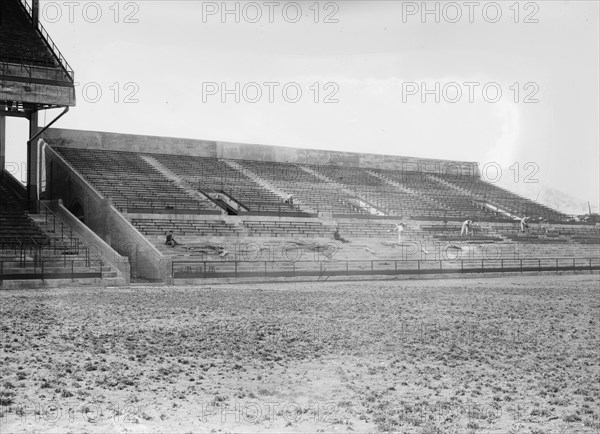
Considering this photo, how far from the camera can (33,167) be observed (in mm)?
27844

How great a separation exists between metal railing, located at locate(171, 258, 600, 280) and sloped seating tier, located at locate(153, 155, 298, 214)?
6.63 m

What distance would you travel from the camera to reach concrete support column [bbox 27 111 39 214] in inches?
1096

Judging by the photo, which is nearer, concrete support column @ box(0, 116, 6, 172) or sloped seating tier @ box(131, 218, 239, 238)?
sloped seating tier @ box(131, 218, 239, 238)

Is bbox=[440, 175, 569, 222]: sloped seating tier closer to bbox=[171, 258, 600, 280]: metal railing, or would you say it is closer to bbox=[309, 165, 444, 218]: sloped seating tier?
bbox=[309, 165, 444, 218]: sloped seating tier

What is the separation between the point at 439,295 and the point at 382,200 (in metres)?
20.2

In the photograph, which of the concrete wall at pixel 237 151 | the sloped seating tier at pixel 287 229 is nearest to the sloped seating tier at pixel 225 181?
the concrete wall at pixel 237 151

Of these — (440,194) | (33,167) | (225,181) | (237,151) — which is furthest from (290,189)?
(33,167)

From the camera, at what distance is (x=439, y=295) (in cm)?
1977

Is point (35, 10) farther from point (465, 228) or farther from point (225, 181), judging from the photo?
point (465, 228)

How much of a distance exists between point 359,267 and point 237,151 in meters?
18.3

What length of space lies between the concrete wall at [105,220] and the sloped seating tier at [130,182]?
23.8 inches

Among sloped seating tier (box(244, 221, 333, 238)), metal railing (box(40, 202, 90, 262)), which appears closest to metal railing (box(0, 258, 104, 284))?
metal railing (box(40, 202, 90, 262))

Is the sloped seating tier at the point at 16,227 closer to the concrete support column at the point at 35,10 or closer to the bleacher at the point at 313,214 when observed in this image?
the bleacher at the point at 313,214

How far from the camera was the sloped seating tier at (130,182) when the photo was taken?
101 feet
